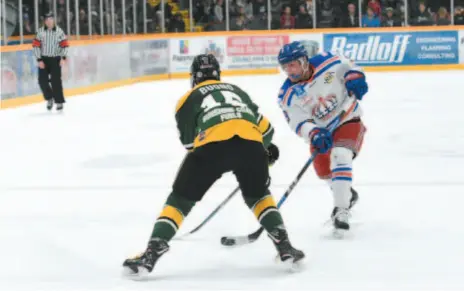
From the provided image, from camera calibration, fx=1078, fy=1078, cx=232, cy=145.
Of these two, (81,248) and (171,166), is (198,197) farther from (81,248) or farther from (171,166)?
(171,166)

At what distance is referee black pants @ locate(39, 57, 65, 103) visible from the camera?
1292 cm

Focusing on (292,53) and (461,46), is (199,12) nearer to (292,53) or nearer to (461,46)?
(461,46)

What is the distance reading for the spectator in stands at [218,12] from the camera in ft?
70.1

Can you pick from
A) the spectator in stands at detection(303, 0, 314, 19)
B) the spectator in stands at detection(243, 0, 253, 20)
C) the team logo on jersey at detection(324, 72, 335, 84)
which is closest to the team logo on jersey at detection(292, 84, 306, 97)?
the team logo on jersey at detection(324, 72, 335, 84)

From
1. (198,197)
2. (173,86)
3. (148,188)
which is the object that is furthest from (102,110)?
(198,197)

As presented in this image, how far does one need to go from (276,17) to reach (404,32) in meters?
2.59

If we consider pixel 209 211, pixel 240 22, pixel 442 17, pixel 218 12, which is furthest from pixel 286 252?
pixel 218 12

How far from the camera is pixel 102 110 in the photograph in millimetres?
13219

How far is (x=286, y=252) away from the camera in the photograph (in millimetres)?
4070

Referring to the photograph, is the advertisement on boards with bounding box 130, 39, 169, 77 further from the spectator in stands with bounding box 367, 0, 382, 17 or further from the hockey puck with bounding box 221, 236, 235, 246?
the hockey puck with bounding box 221, 236, 235, 246

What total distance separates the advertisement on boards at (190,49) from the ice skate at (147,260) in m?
15.7

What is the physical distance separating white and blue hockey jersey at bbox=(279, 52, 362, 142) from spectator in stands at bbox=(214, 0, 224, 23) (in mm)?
16394

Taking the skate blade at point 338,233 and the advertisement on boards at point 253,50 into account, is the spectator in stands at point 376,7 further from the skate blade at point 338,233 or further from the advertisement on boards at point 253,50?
the skate blade at point 338,233

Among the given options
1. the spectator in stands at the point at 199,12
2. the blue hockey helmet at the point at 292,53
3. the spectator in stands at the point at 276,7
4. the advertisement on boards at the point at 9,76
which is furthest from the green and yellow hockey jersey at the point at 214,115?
the spectator in stands at the point at 199,12
